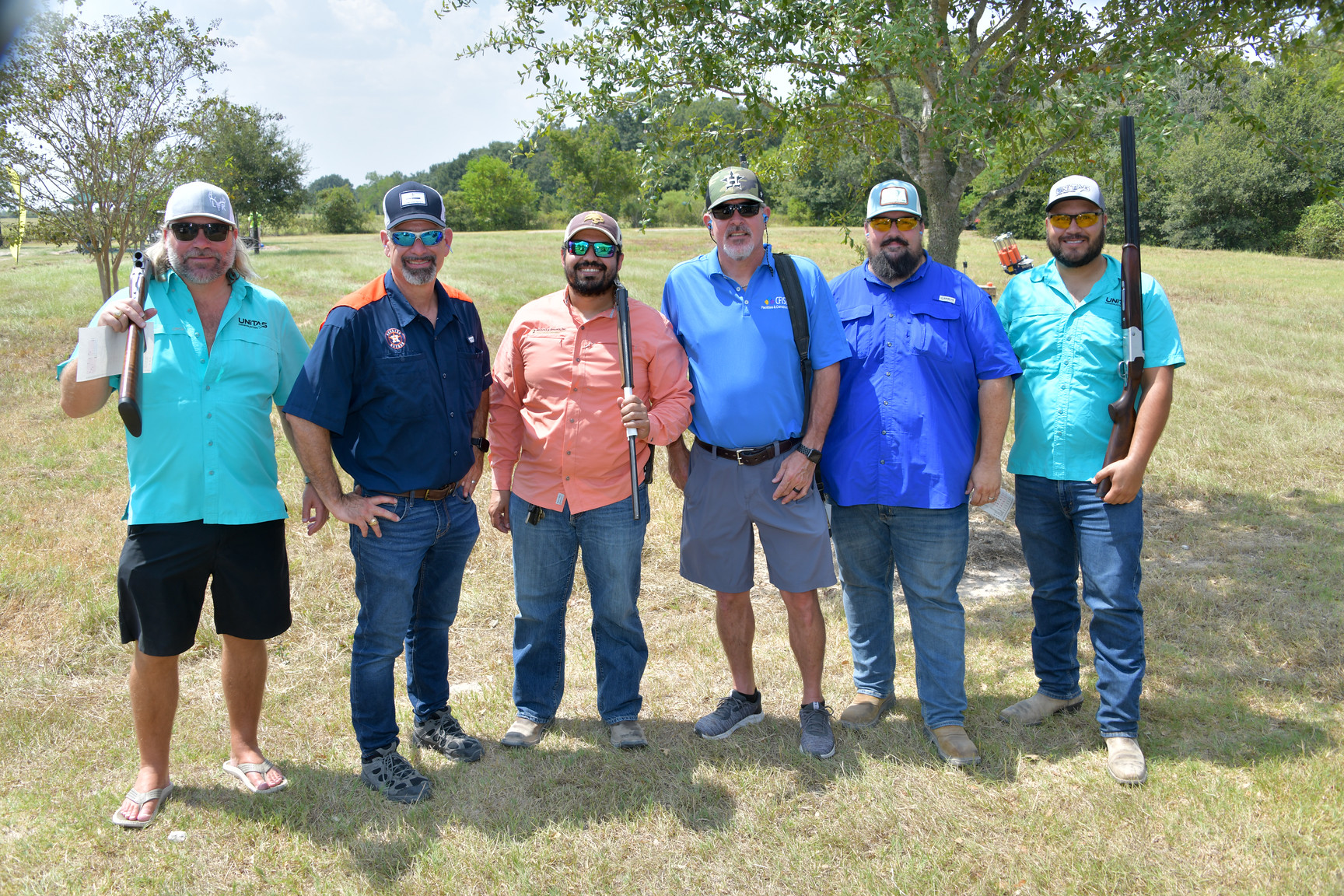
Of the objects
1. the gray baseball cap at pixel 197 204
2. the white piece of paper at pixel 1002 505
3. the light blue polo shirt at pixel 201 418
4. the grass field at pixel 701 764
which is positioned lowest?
the grass field at pixel 701 764

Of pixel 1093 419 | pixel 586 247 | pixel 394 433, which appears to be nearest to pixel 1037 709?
pixel 1093 419

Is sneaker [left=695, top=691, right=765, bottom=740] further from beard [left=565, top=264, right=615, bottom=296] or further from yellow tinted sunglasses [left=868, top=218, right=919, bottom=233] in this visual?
yellow tinted sunglasses [left=868, top=218, right=919, bottom=233]

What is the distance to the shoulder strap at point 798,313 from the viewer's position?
427 centimetres

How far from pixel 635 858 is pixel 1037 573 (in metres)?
2.50

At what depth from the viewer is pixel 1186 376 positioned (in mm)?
14484

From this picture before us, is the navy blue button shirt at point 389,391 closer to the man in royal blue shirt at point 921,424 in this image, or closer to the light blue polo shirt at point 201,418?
the light blue polo shirt at point 201,418

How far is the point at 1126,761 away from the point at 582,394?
10.0 feet

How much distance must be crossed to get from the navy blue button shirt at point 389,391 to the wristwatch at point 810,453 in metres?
1.59

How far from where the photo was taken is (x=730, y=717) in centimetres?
473

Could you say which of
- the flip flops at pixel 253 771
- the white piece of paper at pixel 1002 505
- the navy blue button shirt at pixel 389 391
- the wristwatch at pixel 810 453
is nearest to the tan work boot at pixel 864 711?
the white piece of paper at pixel 1002 505

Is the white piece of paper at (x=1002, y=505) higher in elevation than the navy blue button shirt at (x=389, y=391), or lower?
lower

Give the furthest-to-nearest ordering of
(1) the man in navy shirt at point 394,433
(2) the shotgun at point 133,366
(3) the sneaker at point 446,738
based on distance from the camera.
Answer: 1. (3) the sneaker at point 446,738
2. (1) the man in navy shirt at point 394,433
3. (2) the shotgun at point 133,366

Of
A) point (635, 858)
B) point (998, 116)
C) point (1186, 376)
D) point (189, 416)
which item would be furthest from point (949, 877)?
point (1186, 376)

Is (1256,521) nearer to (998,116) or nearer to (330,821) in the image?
(998,116)
